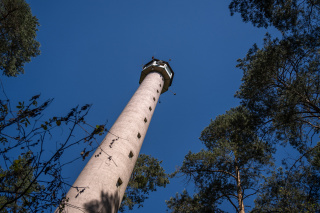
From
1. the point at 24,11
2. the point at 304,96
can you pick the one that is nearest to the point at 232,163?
the point at 304,96

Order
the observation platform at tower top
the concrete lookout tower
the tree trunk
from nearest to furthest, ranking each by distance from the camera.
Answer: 1. the concrete lookout tower
2. the tree trunk
3. the observation platform at tower top

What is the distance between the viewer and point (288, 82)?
37.0 feet

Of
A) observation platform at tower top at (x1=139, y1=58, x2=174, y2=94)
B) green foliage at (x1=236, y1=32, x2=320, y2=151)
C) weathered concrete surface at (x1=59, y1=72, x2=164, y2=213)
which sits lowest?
weathered concrete surface at (x1=59, y1=72, x2=164, y2=213)

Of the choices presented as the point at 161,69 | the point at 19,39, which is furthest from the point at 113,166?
the point at 161,69

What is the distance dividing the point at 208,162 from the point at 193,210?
3204mm

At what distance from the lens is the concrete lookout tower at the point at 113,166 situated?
Result: 7.31 metres

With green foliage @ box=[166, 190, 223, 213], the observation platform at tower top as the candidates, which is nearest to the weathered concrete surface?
green foliage @ box=[166, 190, 223, 213]

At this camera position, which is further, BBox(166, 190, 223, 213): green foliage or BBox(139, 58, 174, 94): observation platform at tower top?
BBox(139, 58, 174, 94): observation platform at tower top

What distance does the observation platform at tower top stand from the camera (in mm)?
23625

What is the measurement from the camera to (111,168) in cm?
899

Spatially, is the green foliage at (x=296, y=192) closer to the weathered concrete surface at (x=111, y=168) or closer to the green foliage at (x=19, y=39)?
the weathered concrete surface at (x=111, y=168)

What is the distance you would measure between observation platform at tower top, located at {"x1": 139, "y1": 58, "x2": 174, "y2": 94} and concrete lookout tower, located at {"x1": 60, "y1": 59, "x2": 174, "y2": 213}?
777 cm

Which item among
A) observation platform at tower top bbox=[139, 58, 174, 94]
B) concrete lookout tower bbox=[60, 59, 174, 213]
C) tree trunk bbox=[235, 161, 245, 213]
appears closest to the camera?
concrete lookout tower bbox=[60, 59, 174, 213]

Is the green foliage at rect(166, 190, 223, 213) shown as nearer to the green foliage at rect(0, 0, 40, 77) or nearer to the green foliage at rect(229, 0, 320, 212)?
the green foliage at rect(229, 0, 320, 212)
